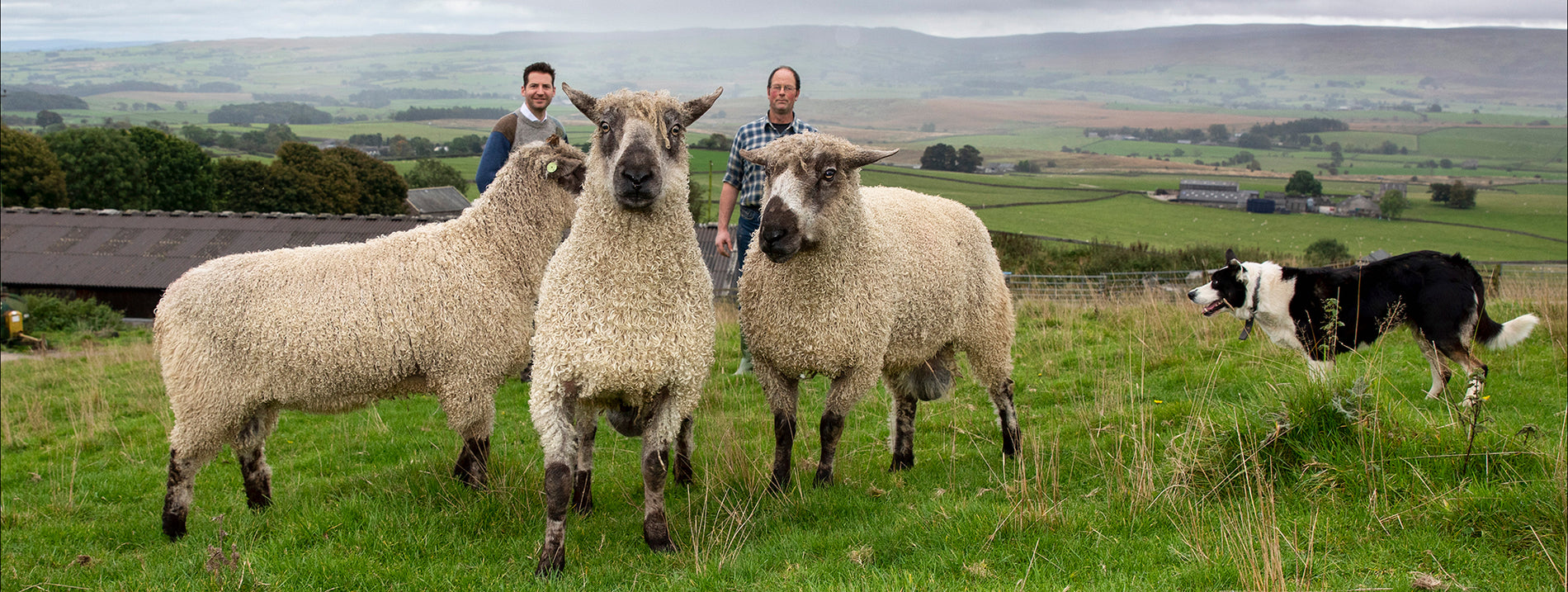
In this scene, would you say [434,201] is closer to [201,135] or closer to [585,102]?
[201,135]

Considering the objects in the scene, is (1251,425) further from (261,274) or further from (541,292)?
(261,274)

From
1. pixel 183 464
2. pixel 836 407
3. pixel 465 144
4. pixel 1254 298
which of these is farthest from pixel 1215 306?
pixel 465 144

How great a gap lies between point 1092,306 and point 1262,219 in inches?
2335

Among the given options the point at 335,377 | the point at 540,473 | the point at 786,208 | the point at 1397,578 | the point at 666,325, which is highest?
the point at 786,208

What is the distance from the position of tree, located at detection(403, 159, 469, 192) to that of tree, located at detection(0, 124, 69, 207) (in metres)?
25.6

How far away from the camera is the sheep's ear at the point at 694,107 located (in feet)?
16.6

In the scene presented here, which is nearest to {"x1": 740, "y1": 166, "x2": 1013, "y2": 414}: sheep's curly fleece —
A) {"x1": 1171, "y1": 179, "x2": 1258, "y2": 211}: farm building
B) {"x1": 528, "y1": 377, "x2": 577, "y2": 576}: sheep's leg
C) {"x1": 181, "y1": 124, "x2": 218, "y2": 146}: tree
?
{"x1": 528, "y1": 377, "x2": 577, "y2": 576}: sheep's leg

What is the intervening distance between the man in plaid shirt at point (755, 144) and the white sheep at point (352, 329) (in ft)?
5.06

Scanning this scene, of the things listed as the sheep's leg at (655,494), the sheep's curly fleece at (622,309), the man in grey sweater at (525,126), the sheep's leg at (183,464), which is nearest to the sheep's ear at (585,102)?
the sheep's curly fleece at (622,309)

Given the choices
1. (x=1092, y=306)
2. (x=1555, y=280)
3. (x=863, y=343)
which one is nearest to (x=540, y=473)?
(x=863, y=343)

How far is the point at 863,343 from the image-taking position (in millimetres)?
5816

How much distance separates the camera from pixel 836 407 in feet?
19.5

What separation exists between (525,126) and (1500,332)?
9.41 metres

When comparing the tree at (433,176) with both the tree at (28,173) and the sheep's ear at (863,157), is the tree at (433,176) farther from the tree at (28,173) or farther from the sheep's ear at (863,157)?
the sheep's ear at (863,157)
